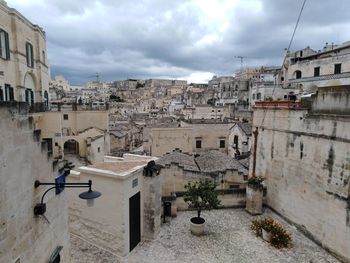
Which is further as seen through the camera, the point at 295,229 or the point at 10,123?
the point at 295,229

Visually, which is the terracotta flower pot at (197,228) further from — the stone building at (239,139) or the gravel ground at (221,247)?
the stone building at (239,139)

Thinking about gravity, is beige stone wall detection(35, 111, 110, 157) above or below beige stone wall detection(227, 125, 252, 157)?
above

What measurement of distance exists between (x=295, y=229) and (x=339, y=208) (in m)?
2.90

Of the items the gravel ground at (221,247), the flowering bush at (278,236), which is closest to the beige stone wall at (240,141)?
the gravel ground at (221,247)

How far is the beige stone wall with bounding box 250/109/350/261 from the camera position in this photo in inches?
360

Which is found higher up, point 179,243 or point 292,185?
point 292,185

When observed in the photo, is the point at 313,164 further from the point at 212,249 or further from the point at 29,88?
the point at 29,88

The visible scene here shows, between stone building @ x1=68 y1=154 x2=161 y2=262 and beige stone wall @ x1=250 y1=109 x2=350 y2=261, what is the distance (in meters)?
6.78

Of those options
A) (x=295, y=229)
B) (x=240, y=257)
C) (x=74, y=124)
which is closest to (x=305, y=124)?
(x=295, y=229)

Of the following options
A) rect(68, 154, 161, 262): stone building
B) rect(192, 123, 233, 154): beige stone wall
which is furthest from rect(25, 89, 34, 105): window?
rect(192, 123, 233, 154): beige stone wall

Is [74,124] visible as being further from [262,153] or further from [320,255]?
[320,255]

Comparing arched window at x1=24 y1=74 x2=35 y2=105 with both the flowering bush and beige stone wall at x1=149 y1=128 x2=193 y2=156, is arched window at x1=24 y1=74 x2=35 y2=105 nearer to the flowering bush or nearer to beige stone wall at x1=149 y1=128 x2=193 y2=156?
beige stone wall at x1=149 y1=128 x2=193 y2=156

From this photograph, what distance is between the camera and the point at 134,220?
9.69 m

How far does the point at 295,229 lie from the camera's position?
11461mm
